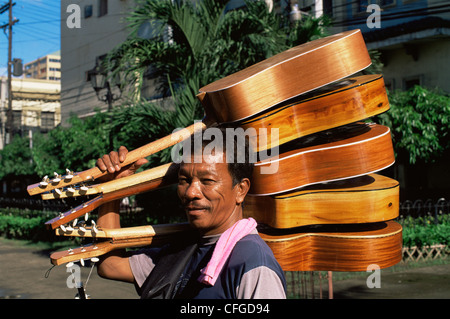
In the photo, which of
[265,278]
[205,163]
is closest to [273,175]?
[205,163]

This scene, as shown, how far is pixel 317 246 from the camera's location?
201 cm

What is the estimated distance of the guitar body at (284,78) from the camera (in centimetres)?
180

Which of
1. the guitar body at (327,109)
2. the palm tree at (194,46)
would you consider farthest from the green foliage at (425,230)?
the guitar body at (327,109)

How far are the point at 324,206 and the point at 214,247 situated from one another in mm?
507

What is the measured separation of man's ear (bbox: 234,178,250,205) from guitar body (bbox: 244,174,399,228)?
0.17 m

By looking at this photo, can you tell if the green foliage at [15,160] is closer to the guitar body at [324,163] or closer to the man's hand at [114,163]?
the man's hand at [114,163]

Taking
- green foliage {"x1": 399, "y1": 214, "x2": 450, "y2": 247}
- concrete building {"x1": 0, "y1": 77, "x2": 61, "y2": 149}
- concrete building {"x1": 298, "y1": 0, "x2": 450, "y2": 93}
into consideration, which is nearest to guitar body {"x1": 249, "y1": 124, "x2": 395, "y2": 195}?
green foliage {"x1": 399, "y1": 214, "x2": 450, "y2": 247}

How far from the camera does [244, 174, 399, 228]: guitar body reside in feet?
6.49

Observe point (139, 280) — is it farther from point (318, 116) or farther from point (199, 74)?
point (199, 74)

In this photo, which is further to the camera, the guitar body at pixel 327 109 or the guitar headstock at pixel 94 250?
the guitar body at pixel 327 109

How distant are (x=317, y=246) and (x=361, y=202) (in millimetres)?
251

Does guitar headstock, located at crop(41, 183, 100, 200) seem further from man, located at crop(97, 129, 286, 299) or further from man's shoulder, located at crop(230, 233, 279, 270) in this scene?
man's shoulder, located at crop(230, 233, 279, 270)

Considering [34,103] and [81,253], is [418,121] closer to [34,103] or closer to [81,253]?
[81,253]

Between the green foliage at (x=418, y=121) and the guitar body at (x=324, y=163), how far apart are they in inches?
315
